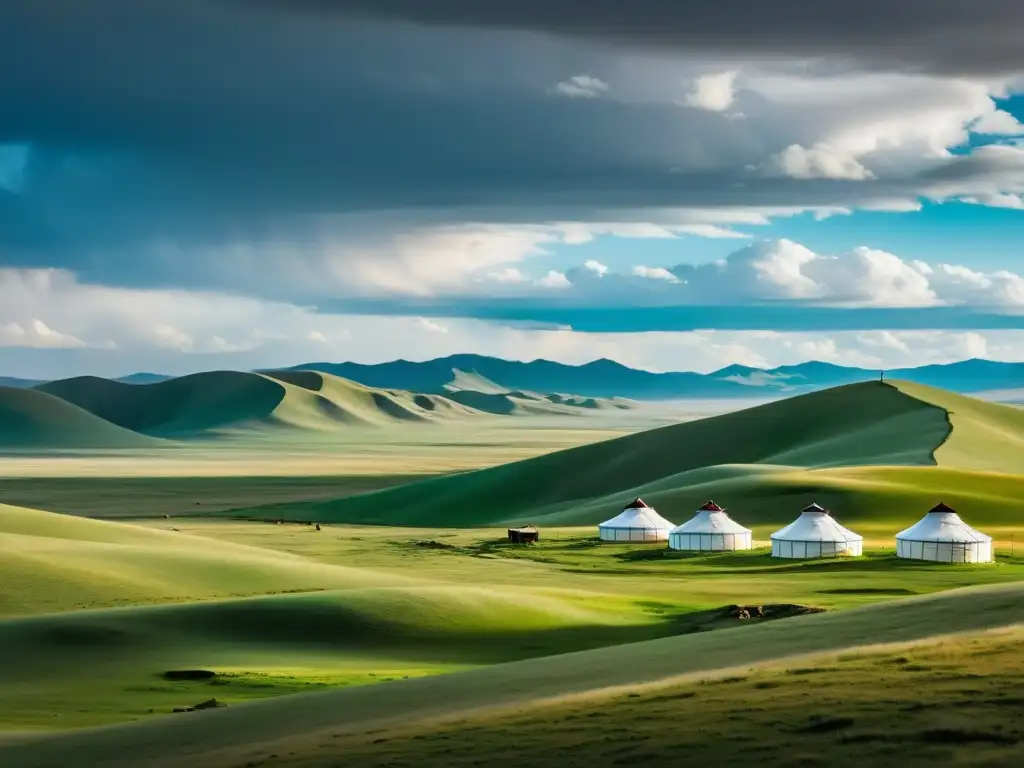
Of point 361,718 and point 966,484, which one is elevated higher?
point 966,484

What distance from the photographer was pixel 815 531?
69250mm

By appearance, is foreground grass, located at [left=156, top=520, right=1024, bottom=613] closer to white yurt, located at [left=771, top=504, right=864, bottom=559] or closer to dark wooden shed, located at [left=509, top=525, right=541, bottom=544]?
dark wooden shed, located at [left=509, top=525, right=541, bottom=544]

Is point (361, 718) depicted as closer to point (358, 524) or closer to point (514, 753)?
point (514, 753)

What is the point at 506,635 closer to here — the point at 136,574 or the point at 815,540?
the point at 136,574

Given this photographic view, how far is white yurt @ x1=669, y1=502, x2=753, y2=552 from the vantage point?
73.9 m

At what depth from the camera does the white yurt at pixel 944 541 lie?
65.2m

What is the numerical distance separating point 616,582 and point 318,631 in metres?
21.5

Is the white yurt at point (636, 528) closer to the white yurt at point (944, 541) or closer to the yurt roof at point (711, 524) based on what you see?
the yurt roof at point (711, 524)

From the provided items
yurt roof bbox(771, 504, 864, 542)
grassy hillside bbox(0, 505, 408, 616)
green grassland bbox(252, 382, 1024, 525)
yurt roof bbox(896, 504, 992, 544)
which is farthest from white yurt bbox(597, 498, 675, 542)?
grassy hillside bbox(0, 505, 408, 616)

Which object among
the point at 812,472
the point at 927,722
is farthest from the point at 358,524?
the point at 927,722

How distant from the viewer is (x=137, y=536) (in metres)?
65.8

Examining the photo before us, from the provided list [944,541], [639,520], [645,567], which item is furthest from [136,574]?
[639,520]

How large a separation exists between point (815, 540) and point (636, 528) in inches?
547

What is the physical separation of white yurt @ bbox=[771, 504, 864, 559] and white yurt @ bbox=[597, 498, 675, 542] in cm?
1083
